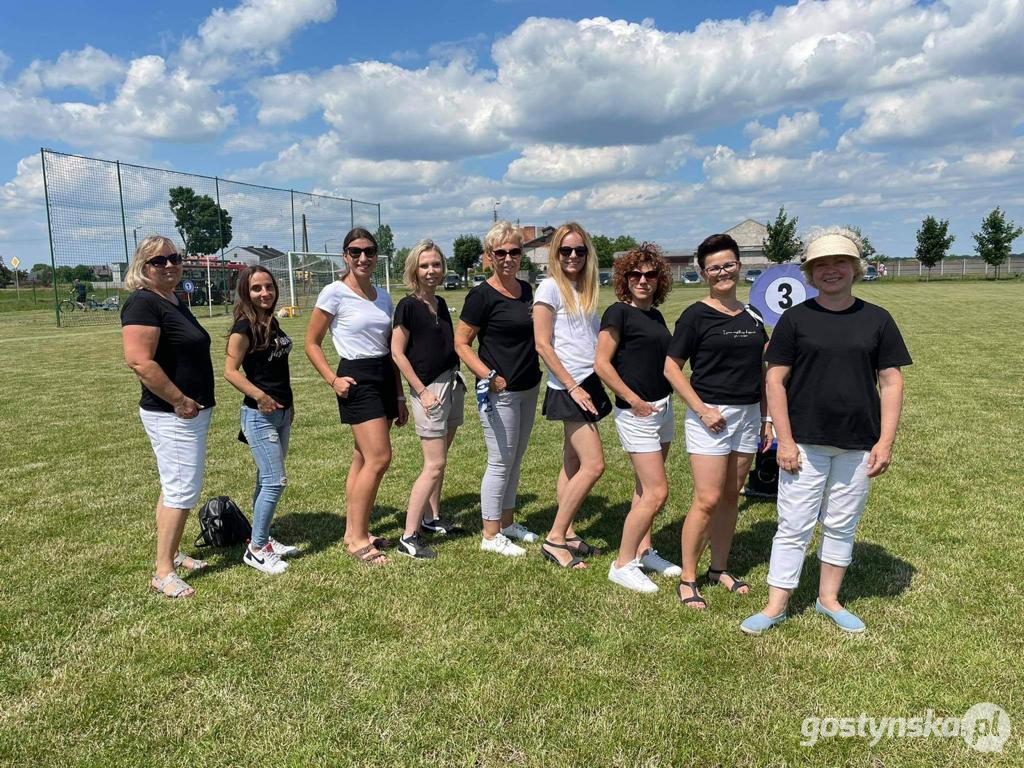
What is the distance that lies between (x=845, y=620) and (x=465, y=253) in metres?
68.4

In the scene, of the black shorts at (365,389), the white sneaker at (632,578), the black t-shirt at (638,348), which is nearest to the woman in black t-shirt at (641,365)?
the black t-shirt at (638,348)

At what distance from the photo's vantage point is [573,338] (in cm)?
381

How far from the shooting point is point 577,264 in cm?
377

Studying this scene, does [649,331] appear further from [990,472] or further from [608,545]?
[990,472]

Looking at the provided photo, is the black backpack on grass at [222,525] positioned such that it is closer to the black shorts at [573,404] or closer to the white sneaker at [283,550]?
the white sneaker at [283,550]

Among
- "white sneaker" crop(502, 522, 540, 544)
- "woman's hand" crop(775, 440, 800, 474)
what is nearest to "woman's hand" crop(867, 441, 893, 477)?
"woman's hand" crop(775, 440, 800, 474)

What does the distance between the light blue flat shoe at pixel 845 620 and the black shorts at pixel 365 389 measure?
2.69 meters

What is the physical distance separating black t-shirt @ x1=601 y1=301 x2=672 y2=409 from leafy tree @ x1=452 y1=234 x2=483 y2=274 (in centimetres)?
6537

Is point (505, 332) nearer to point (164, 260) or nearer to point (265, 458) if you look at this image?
point (265, 458)

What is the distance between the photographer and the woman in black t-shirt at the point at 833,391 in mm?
2938

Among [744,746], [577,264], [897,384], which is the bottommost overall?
[744,746]

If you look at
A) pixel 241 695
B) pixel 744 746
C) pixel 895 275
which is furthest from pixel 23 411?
pixel 895 275

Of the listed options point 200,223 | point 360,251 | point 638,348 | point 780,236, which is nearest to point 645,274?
point 638,348

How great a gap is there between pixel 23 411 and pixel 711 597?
9581mm
